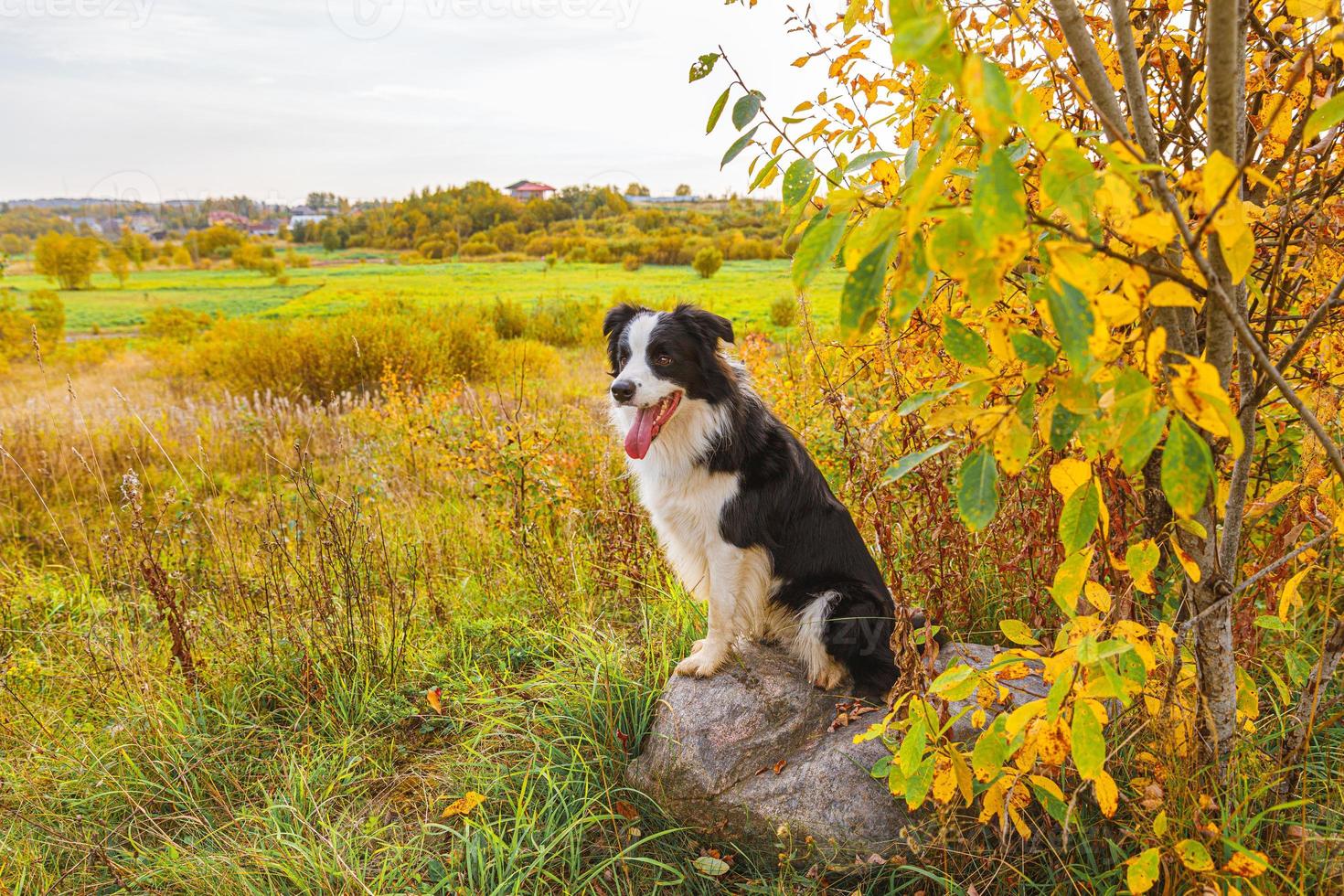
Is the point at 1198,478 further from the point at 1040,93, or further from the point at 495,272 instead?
the point at 495,272

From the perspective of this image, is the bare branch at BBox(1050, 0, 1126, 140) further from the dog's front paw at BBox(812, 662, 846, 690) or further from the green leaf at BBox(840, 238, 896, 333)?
the dog's front paw at BBox(812, 662, 846, 690)

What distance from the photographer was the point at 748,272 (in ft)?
116

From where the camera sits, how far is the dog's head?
2.89 m

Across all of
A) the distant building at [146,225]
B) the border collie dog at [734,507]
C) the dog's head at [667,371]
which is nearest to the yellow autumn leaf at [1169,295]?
the border collie dog at [734,507]

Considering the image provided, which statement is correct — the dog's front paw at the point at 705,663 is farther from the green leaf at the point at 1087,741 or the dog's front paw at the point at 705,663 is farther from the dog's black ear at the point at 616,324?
the green leaf at the point at 1087,741

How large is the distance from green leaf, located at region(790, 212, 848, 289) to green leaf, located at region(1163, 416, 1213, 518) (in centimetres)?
48

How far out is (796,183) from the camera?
1.54 m

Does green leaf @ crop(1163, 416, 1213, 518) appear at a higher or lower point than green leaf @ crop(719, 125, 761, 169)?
lower

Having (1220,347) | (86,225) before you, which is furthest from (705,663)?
(86,225)

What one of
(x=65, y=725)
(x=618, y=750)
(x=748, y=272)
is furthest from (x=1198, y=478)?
(x=748, y=272)

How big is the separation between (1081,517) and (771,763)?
5.37 ft

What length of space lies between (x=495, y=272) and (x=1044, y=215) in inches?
1588

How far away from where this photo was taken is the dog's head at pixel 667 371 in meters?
2.89

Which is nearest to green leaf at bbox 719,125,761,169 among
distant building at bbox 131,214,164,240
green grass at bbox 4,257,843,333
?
green grass at bbox 4,257,843,333
